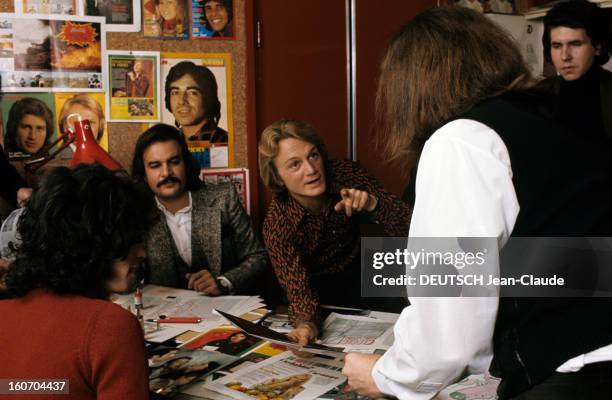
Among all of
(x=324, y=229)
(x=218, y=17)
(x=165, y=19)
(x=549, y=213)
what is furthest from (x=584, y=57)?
(x=549, y=213)

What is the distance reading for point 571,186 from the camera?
100 centimetres

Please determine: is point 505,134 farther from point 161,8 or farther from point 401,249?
point 161,8

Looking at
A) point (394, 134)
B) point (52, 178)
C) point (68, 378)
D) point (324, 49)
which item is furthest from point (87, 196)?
point (324, 49)

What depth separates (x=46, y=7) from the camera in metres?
2.71

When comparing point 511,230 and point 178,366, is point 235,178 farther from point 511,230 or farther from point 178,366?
point 511,230

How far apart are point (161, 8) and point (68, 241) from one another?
6.57 feet

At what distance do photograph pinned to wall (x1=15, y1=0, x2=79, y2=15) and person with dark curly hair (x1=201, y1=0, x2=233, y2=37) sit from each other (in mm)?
589

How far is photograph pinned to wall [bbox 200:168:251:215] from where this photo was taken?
299 centimetres

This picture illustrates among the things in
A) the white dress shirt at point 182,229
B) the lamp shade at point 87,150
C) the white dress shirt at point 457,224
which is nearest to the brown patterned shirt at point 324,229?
the white dress shirt at point 182,229

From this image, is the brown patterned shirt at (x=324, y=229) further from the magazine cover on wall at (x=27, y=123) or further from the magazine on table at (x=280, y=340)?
the magazine cover on wall at (x=27, y=123)

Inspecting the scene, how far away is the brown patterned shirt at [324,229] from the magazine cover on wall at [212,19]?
3.09 ft

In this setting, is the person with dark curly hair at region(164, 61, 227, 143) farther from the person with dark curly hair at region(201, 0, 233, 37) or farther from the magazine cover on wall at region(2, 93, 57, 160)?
the magazine cover on wall at region(2, 93, 57, 160)

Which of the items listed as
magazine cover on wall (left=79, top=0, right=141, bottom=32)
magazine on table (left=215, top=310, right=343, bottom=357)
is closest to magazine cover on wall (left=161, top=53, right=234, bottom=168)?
magazine cover on wall (left=79, top=0, right=141, bottom=32)

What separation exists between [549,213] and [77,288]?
834 millimetres
